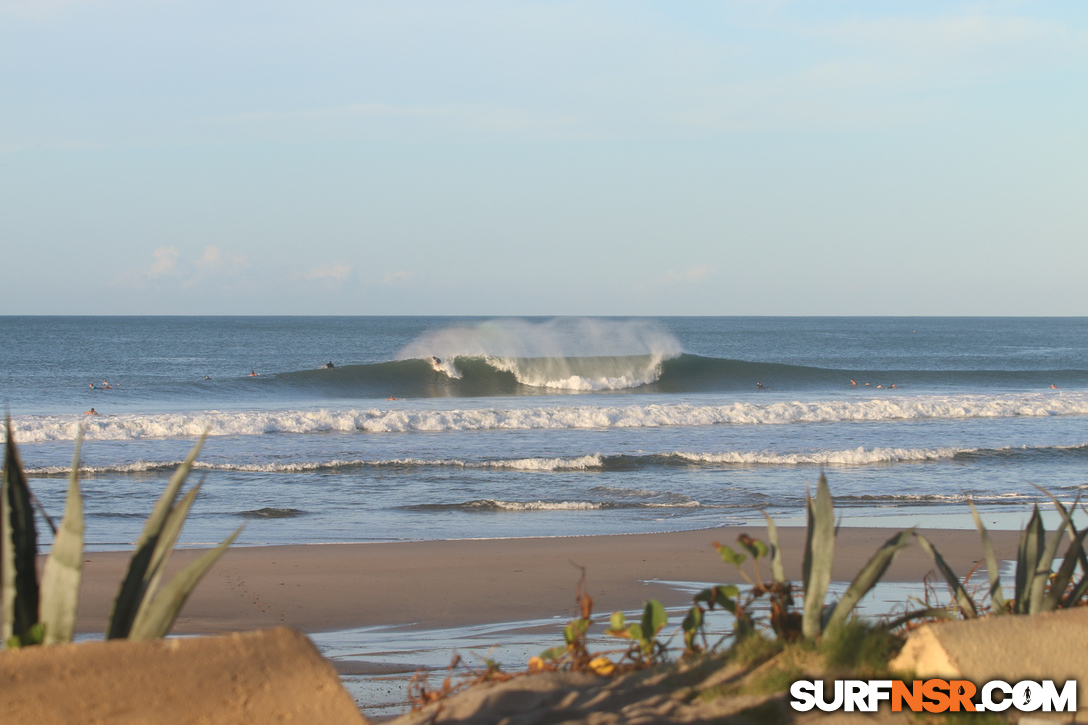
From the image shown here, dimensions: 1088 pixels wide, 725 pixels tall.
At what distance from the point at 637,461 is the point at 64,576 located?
11.8 metres

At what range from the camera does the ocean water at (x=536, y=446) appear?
412 inches

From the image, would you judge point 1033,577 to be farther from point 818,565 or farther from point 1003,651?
point 818,565

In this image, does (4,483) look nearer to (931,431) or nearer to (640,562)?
(640,562)

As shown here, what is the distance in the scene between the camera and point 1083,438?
16.7m

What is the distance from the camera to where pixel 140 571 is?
8.52 ft

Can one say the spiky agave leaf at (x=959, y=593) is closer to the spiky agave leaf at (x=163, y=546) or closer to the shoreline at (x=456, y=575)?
the spiky agave leaf at (x=163, y=546)

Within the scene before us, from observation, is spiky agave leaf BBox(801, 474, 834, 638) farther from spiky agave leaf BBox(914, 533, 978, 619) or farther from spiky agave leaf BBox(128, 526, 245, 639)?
spiky agave leaf BBox(128, 526, 245, 639)

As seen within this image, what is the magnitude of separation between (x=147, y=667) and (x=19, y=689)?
306 millimetres

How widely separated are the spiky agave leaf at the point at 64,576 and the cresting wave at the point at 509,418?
1376 cm

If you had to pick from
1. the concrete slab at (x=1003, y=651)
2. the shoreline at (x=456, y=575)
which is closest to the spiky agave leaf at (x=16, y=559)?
the concrete slab at (x=1003, y=651)

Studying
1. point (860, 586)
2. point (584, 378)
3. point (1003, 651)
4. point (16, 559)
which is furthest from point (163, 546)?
point (584, 378)

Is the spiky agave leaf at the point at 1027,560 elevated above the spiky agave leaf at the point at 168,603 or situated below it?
above

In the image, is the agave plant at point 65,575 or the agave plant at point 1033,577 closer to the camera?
the agave plant at point 65,575

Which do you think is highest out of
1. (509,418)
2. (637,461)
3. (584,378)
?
(584,378)
